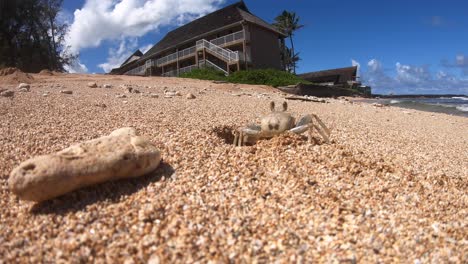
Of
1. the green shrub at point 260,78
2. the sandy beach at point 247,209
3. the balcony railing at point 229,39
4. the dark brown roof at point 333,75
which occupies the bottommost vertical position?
the sandy beach at point 247,209

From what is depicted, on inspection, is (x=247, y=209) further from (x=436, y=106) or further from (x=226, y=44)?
(x=226, y=44)

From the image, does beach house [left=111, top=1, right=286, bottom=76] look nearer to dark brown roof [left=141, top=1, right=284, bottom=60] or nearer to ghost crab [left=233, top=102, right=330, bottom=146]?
dark brown roof [left=141, top=1, right=284, bottom=60]

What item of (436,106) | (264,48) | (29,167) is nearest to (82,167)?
(29,167)

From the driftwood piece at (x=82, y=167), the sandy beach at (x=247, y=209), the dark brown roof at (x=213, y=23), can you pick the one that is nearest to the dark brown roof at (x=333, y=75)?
the dark brown roof at (x=213, y=23)

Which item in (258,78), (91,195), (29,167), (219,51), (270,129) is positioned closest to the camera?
(29,167)

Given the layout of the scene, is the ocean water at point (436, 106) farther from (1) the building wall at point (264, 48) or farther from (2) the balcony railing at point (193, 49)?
(2) the balcony railing at point (193, 49)

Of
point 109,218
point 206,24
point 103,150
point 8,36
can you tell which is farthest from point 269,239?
point 206,24
